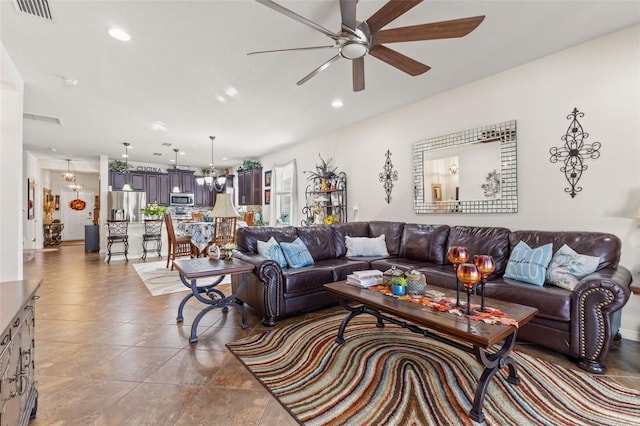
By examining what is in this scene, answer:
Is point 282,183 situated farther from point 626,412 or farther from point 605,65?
point 626,412

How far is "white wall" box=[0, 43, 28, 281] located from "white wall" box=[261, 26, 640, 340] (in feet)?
14.6

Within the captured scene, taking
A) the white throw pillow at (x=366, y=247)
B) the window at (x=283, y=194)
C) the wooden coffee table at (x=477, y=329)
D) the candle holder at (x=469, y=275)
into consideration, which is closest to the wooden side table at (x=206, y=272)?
the wooden coffee table at (x=477, y=329)

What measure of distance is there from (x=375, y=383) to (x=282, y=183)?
236 inches

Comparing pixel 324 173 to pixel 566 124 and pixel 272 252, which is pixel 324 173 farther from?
pixel 566 124

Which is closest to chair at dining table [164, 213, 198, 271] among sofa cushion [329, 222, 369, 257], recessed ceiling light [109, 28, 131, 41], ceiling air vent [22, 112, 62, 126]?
ceiling air vent [22, 112, 62, 126]

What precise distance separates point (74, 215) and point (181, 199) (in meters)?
5.24

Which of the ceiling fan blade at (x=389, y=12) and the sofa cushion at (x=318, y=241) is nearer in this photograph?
the ceiling fan blade at (x=389, y=12)

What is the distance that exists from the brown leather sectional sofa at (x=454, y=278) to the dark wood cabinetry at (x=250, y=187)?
165 inches

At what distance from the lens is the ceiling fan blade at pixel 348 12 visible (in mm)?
1740

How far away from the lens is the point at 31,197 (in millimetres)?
7703

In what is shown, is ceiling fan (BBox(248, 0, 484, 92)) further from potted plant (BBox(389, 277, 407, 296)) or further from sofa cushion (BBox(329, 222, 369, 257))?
sofa cushion (BBox(329, 222, 369, 257))

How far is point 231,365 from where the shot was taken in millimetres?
2232

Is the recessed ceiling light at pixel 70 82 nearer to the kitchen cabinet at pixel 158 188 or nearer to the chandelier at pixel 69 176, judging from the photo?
the kitchen cabinet at pixel 158 188

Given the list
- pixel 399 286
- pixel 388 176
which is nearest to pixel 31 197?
pixel 388 176
